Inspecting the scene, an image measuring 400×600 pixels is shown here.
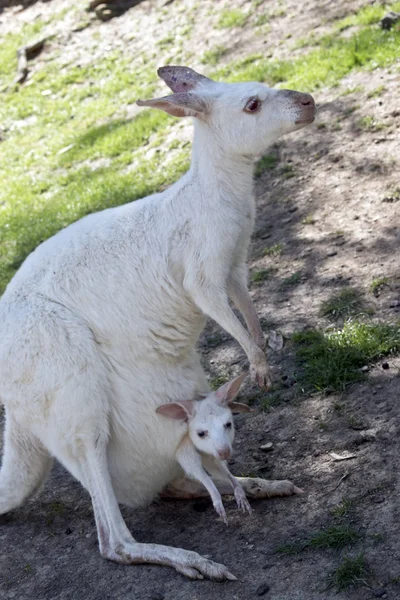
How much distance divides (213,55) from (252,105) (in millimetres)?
6276

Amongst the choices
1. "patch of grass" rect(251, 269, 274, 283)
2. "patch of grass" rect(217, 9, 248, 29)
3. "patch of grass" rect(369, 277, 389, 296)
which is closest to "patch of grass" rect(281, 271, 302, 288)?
"patch of grass" rect(251, 269, 274, 283)

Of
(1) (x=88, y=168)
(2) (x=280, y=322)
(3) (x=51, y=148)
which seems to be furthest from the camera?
(3) (x=51, y=148)

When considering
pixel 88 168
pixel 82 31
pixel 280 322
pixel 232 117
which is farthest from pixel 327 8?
pixel 232 117

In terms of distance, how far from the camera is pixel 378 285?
16.6ft

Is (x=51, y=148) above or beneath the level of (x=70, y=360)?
beneath

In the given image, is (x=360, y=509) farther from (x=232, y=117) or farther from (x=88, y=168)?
(x=88, y=168)

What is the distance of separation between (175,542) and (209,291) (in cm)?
109

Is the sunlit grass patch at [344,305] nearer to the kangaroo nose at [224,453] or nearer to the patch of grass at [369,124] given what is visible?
the kangaroo nose at [224,453]

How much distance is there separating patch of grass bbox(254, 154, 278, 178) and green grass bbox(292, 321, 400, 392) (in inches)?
98.5

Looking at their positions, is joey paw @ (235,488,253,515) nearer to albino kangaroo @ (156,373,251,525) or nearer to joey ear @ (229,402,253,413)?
albino kangaroo @ (156,373,251,525)

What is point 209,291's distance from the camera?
3711mm

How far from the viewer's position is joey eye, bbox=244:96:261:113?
12.2 ft

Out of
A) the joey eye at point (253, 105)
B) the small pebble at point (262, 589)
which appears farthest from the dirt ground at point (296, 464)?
the joey eye at point (253, 105)

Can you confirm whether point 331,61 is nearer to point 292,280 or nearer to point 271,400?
point 292,280
